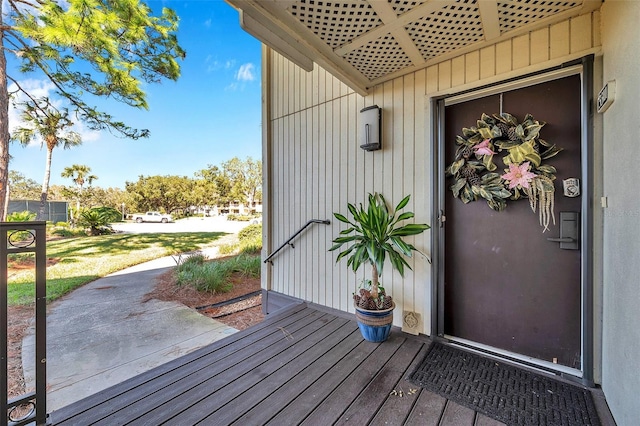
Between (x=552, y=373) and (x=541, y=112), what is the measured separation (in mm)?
1821

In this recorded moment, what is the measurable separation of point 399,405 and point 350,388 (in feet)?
1.01

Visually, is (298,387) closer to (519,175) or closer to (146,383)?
(146,383)

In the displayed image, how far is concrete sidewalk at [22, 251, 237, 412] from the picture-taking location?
7.57ft

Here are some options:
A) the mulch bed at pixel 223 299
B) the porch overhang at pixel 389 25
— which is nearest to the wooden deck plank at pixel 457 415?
the porch overhang at pixel 389 25

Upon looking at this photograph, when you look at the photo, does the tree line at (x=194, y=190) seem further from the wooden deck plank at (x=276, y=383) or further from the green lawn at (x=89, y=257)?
the wooden deck plank at (x=276, y=383)

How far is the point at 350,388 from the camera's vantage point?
159 cm

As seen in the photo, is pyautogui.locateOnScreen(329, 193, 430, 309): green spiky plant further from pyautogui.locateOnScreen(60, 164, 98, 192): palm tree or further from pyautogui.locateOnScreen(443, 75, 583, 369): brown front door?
pyautogui.locateOnScreen(60, 164, 98, 192): palm tree

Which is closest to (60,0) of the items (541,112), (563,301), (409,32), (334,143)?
(334,143)

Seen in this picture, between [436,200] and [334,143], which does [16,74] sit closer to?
[334,143]

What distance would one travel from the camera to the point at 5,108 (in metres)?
4.93

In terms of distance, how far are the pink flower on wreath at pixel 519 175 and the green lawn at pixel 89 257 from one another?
562 centimetres

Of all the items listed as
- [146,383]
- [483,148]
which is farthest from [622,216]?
[146,383]

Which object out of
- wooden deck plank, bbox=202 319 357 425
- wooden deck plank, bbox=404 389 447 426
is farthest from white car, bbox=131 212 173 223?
wooden deck plank, bbox=404 389 447 426

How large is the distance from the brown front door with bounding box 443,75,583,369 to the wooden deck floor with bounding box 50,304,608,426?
56 cm
